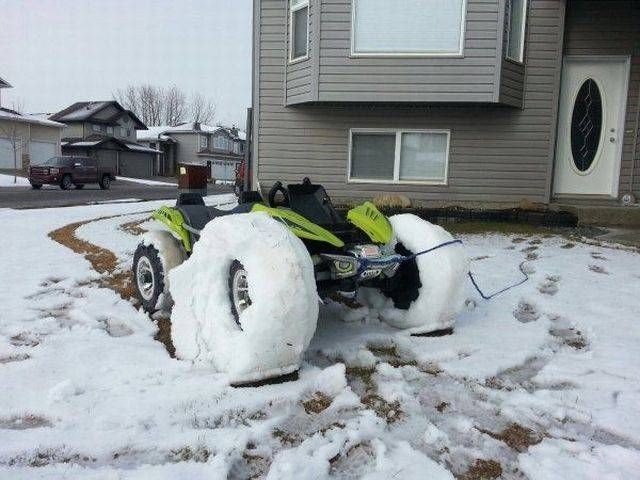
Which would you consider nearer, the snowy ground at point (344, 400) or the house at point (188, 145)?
the snowy ground at point (344, 400)

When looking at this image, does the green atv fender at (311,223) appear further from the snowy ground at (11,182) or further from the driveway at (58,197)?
the snowy ground at (11,182)

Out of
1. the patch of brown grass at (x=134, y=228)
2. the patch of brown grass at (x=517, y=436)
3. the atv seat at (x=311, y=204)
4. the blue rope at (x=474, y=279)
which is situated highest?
the atv seat at (x=311, y=204)

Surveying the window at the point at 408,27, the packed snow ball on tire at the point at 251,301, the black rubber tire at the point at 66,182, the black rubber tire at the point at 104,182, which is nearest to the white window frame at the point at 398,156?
the window at the point at 408,27

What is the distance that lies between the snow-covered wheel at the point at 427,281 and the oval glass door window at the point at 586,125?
7254 mm

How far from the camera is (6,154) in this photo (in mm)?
36250

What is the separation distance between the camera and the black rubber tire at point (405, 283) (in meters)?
3.90

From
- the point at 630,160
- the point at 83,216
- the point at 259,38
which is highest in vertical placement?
the point at 259,38

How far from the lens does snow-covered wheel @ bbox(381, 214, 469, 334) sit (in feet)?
12.2

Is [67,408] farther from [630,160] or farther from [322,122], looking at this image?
[630,160]

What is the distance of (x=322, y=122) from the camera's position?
1021cm

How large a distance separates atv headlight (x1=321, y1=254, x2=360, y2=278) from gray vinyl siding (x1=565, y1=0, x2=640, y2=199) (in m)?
8.10

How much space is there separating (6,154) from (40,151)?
2.98m

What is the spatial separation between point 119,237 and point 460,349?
624cm

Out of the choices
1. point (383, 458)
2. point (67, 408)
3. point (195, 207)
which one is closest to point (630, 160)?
point (195, 207)
